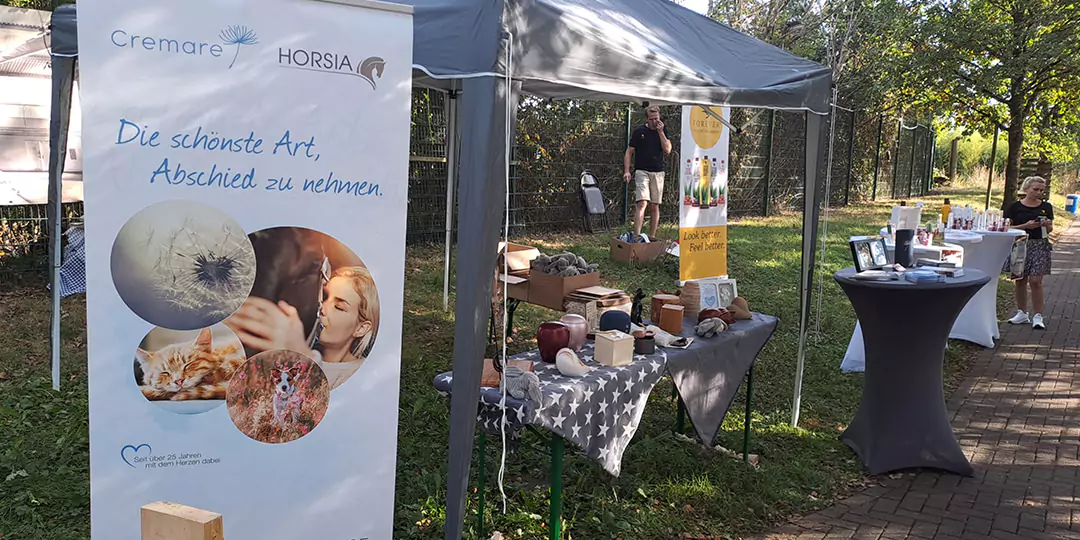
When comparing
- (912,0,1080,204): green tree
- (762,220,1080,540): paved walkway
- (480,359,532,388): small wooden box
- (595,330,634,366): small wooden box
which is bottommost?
(762,220,1080,540): paved walkway

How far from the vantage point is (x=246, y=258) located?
7.07ft

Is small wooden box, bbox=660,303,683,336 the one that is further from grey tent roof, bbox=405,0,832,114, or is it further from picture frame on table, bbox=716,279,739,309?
grey tent roof, bbox=405,0,832,114

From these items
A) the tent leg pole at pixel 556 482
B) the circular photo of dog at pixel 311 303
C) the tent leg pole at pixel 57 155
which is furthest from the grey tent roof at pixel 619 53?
the tent leg pole at pixel 57 155

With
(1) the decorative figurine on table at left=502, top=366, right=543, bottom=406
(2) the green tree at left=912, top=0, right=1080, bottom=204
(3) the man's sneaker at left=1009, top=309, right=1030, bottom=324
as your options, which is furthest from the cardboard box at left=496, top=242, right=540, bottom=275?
(2) the green tree at left=912, top=0, right=1080, bottom=204

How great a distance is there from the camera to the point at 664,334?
3.34m

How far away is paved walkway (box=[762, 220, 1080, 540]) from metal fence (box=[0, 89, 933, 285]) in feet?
9.83

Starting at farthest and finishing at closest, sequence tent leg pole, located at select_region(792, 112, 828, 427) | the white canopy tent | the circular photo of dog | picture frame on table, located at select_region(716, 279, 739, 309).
→ tent leg pole, located at select_region(792, 112, 828, 427) < picture frame on table, located at select_region(716, 279, 739, 309) < the white canopy tent < the circular photo of dog

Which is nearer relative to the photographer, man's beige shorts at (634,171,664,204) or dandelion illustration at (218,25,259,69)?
dandelion illustration at (218,25,259,69)

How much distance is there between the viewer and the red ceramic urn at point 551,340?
9.87 feet

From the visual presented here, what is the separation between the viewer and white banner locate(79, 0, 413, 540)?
6.58 feet

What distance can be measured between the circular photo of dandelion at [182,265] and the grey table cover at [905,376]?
2.88m

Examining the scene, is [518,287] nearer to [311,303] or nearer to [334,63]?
[311,303]

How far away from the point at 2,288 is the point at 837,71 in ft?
47.0

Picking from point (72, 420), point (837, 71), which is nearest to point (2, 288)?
point (72, 420)
